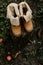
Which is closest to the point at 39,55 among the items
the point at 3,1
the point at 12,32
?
the point at 12,32

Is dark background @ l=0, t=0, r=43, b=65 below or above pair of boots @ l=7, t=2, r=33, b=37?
below

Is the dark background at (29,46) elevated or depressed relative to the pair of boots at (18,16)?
depressed

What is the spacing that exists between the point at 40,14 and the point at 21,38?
18.8 inches

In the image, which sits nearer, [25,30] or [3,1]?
[25,30]

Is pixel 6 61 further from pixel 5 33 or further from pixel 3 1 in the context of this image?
pixel 3 1

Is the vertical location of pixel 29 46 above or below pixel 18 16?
below

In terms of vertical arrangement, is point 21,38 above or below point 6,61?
above

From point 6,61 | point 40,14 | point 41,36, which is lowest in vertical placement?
point 6,61

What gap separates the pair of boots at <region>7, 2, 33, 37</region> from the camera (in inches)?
114

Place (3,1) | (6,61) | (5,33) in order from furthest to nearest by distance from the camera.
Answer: (3,1) → (5,33) → (6,61)

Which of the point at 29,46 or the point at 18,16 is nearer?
the point at 18,16

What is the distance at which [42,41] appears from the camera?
310 cm

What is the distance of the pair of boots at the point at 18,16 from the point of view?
2887 millimetres

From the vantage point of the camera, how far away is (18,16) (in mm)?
2953
